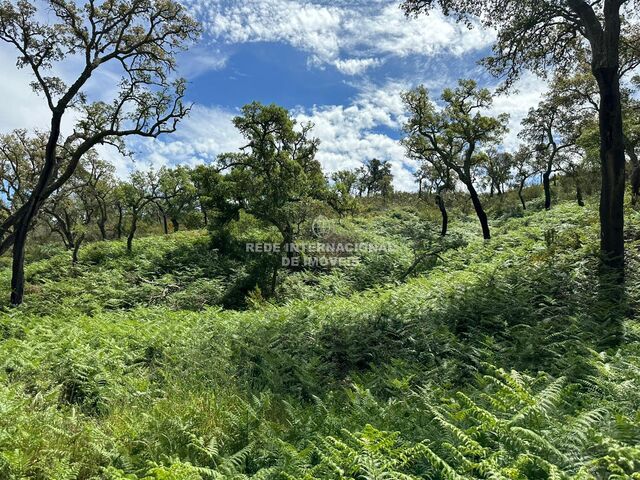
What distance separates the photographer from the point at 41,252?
109 feet

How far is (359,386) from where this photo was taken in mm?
5426

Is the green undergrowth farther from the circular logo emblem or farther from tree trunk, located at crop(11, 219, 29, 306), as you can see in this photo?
the circular logo emblem

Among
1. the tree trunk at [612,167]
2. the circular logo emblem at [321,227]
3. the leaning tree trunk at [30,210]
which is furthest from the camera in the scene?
the circular logo emblem at [321,227]

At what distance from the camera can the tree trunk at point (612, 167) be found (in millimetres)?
8297

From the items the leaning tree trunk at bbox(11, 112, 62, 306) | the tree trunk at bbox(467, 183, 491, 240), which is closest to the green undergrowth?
the leaning tree trunk at bbox(11, 112, 62, 306)

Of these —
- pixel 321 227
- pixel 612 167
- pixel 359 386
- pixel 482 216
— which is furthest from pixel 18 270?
pixel 482 216

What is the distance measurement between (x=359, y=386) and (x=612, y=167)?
7.44 metres

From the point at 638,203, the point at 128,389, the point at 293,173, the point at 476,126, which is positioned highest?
the point at 476,126

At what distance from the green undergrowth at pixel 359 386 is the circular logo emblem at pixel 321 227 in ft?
34.7

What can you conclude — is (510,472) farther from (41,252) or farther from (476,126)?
(41,252)

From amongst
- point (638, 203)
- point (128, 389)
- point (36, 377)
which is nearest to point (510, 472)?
point (128, 389)

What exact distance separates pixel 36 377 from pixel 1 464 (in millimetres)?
3310

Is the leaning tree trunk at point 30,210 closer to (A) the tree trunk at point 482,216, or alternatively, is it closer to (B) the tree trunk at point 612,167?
(B) the tree trunk at point 612,167

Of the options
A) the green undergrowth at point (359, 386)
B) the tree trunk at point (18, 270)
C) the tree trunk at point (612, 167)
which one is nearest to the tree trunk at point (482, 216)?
the green undergrowth at point (359, 386)
